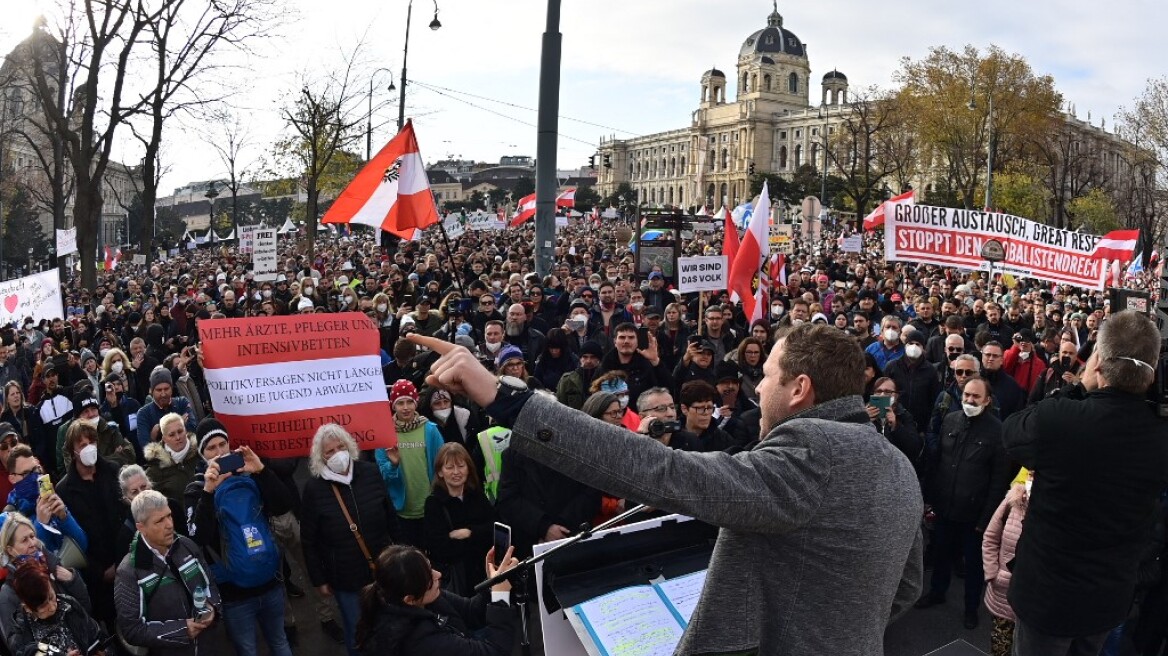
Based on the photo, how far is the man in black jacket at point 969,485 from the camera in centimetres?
575

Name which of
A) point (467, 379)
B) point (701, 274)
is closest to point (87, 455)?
point (467, 379)

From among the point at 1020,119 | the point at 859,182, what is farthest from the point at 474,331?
the point at 859,182

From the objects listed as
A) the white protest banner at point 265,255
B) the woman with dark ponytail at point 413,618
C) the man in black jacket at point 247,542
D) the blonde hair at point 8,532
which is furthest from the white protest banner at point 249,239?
the woman with dark ponytail at point 413,618

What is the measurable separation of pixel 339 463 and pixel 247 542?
60 centimetres

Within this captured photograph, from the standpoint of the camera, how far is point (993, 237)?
13812 mm

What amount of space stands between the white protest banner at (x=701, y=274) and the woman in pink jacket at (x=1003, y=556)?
6848mm

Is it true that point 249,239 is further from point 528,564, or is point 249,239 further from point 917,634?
point 528,564

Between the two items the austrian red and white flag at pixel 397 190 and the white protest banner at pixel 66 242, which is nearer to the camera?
the austrian red and white flag at pixel 397 190

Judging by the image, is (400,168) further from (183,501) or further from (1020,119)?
(1020,119)

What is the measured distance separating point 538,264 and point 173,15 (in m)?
12.7

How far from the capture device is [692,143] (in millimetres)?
135000

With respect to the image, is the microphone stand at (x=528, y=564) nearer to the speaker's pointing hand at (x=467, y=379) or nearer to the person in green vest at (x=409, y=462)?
the speaker's pointing hand at (x=467, y=379)

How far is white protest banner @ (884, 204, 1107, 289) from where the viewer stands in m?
13.1

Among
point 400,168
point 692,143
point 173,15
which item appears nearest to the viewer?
point 400,168
